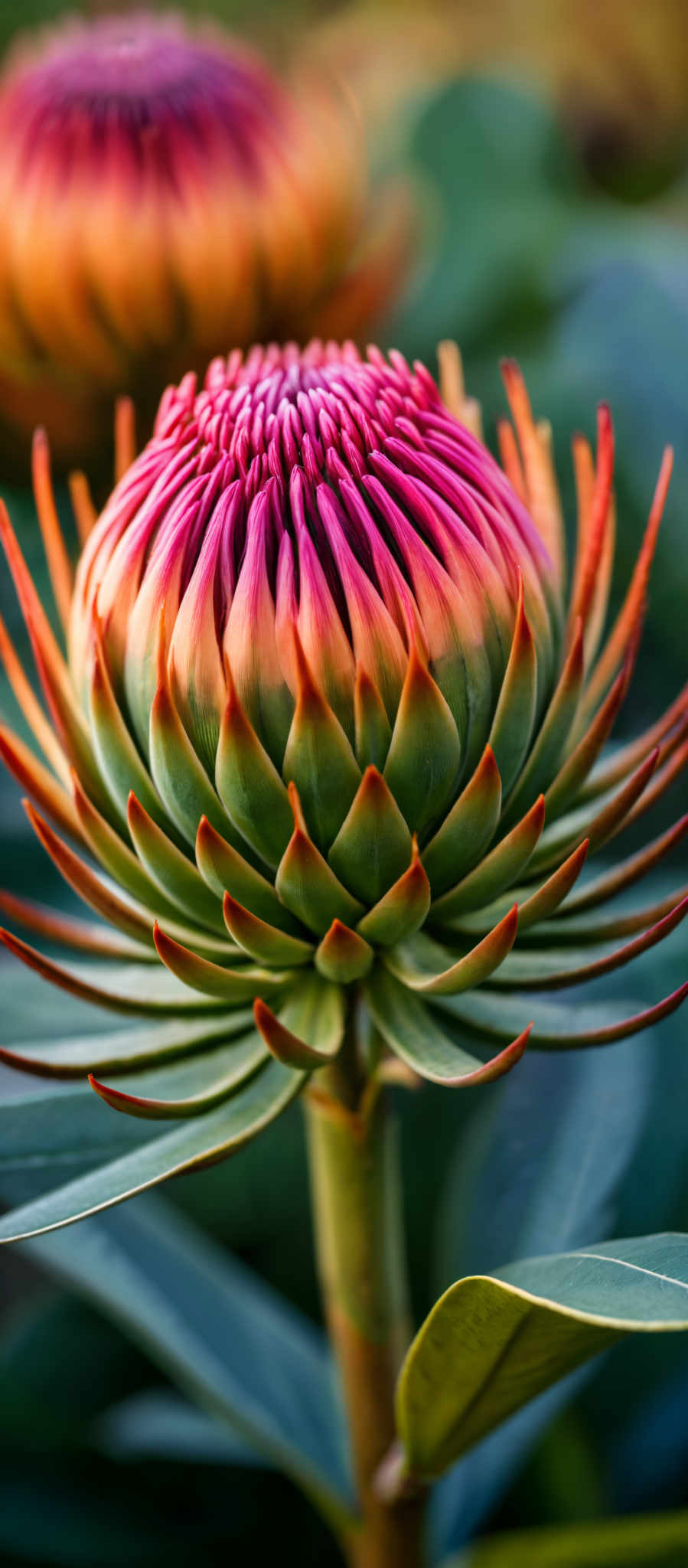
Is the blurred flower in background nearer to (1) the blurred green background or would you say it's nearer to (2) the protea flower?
(1) the blurred green background

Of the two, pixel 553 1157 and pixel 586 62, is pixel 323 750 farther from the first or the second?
pixel 586 62

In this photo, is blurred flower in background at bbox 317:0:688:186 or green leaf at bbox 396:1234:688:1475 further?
blurred flower in background at bbox 317:0:688:186

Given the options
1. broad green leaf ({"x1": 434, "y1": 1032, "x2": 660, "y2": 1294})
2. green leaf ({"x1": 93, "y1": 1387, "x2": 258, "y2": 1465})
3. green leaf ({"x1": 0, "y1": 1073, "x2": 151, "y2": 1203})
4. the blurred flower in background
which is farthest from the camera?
the blurred flower in background

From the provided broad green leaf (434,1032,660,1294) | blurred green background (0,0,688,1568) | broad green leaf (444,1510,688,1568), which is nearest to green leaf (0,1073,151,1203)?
blurred green background (0,0,688,1568)

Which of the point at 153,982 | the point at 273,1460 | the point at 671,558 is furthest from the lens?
the point at 671,558

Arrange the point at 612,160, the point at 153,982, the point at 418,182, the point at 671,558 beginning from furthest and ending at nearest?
the point at 612,160 < the point at 418,182 < the point at 671,558 < the point at 153,982

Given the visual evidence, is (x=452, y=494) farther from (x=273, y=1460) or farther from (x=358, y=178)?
(x=358, y=178)

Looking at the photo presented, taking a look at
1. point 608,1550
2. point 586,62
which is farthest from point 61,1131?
point 586,62

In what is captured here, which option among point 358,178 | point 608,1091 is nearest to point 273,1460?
point 608,1091
